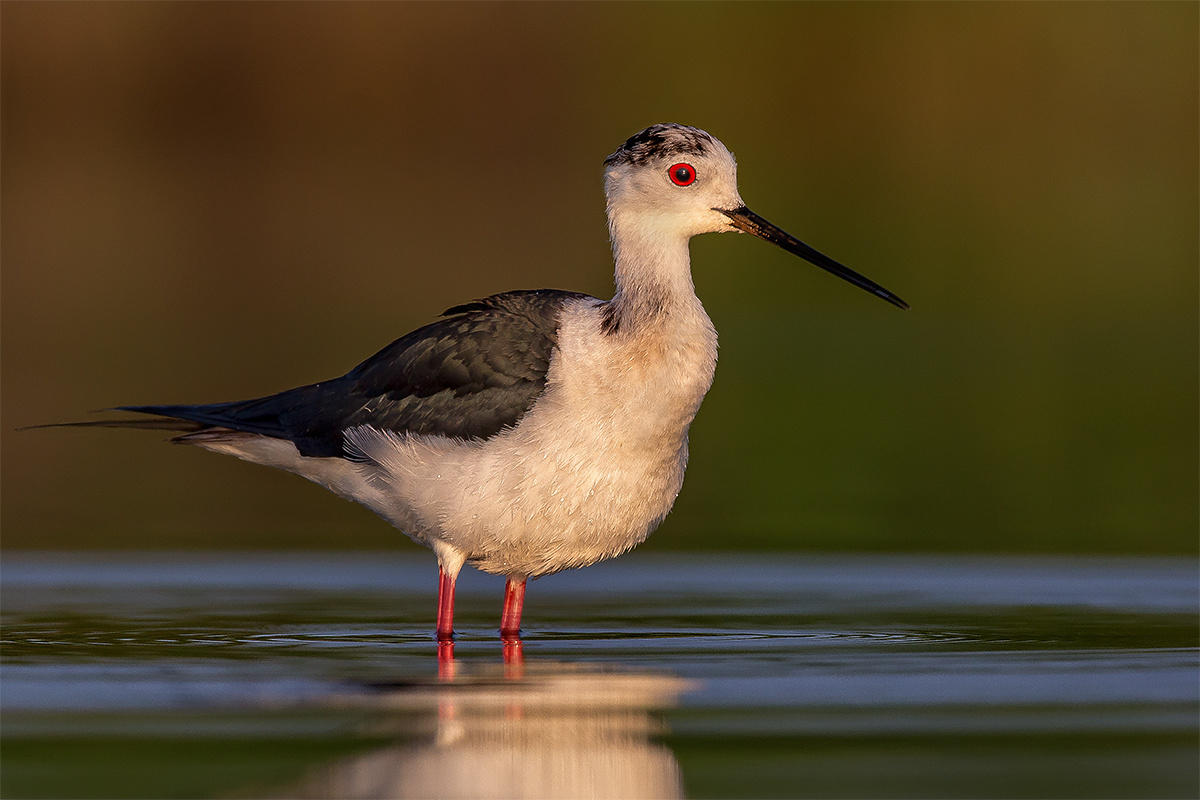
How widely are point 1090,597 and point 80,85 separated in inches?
1288

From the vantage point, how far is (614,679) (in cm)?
908

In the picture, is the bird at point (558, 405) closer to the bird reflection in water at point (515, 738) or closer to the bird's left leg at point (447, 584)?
the bird's left leg at point (447, 584)

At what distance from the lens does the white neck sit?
35.1 feet

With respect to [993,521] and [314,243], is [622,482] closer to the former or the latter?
[993,521]

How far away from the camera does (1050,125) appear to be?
44.7 m

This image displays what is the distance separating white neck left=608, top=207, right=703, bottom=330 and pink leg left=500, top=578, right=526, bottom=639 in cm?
147

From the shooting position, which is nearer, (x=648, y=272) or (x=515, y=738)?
(x=515, y=738)

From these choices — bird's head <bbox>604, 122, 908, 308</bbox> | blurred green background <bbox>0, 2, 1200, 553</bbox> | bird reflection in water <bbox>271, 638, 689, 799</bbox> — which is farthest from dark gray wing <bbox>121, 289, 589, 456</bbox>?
blurred green background <bbox>0, 2, 1200, 553</bbox>

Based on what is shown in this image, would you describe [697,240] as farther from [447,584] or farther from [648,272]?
[447,584]

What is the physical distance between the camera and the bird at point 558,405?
1043 centimetres

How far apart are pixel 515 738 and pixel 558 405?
9.32 feet

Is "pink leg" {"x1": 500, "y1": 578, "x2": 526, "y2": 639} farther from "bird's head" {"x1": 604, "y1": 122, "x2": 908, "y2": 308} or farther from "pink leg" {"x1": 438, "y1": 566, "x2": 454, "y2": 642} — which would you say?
"bird's head" {"x1": 604, "y1": 122, "x2": 908, "y2": 308}

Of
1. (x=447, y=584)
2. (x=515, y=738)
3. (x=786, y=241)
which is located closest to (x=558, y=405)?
(x=447, y=584)

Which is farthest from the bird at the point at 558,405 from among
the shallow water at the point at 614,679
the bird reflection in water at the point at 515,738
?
the bird reflection in water at the point at 515,738
